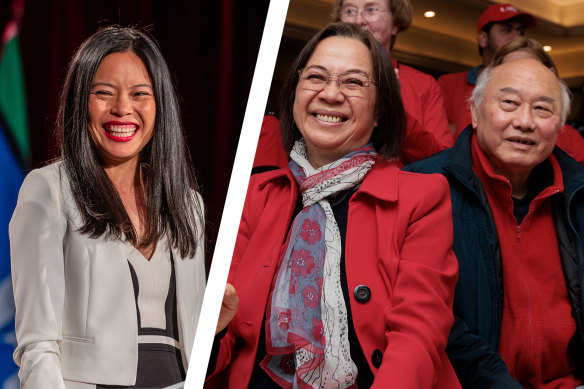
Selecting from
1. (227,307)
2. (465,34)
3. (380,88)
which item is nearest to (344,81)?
(380,88)

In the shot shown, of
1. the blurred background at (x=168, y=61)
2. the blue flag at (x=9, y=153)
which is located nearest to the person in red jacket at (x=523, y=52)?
the blurred background at (x=168, y=61)

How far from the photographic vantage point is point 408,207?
131 cm

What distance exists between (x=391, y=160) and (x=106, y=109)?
61cm

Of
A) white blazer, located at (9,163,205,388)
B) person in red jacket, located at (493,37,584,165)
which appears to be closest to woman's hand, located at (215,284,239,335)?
white blazer, located at (9,163,205,388)

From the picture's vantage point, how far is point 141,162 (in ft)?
4.15

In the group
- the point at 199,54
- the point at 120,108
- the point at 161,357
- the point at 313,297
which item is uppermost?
the point at 199,54

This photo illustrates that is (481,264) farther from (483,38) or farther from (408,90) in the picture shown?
Result: (483,38)

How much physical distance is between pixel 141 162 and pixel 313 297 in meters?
0.43

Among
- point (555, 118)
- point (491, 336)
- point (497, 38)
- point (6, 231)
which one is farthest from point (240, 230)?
point (497, 38)

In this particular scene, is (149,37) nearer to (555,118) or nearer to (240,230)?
(240,230)

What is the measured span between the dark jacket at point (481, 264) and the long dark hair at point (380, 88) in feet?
0.65

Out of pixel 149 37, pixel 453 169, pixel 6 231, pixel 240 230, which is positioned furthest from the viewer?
pixel 453 169

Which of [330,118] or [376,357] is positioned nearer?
[376,357]

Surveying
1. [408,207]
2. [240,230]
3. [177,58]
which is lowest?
[240,230]
